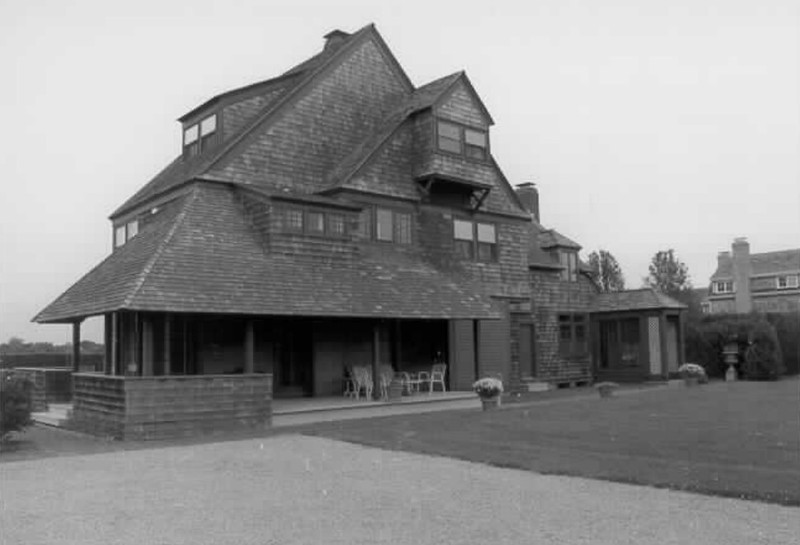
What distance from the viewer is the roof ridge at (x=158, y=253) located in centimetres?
1570

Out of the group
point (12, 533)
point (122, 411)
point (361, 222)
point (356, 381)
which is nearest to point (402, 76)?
point (361, 222)

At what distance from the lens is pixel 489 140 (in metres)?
26.4

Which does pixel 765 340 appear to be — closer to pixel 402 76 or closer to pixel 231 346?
pixel 402 76

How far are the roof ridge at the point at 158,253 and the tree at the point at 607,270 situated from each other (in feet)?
141

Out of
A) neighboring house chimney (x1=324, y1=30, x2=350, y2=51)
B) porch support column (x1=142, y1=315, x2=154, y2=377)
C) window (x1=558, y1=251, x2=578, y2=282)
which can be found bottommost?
porch support column (x1=142, y1=315, x2=154, y2=377)

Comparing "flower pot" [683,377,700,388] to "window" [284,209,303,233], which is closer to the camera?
"window" [284,209,303,233]

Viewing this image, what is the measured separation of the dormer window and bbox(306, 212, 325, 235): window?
5.17 m

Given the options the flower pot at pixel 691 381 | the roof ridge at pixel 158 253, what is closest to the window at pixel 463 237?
the roof ridge at pixel 158 253

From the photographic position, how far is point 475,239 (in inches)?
1050

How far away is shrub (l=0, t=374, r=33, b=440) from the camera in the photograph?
48.6ft

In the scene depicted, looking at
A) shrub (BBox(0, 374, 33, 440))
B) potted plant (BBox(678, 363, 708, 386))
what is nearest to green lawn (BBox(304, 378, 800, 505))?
shrub (BBox(0, 374, 33, 440))

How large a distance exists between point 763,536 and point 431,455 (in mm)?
6172

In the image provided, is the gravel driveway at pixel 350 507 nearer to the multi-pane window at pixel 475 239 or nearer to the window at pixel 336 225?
the window at pixel 336 225

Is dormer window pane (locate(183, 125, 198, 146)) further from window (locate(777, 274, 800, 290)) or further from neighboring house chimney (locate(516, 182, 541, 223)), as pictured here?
window (locate(777, 274, 800, 290))
